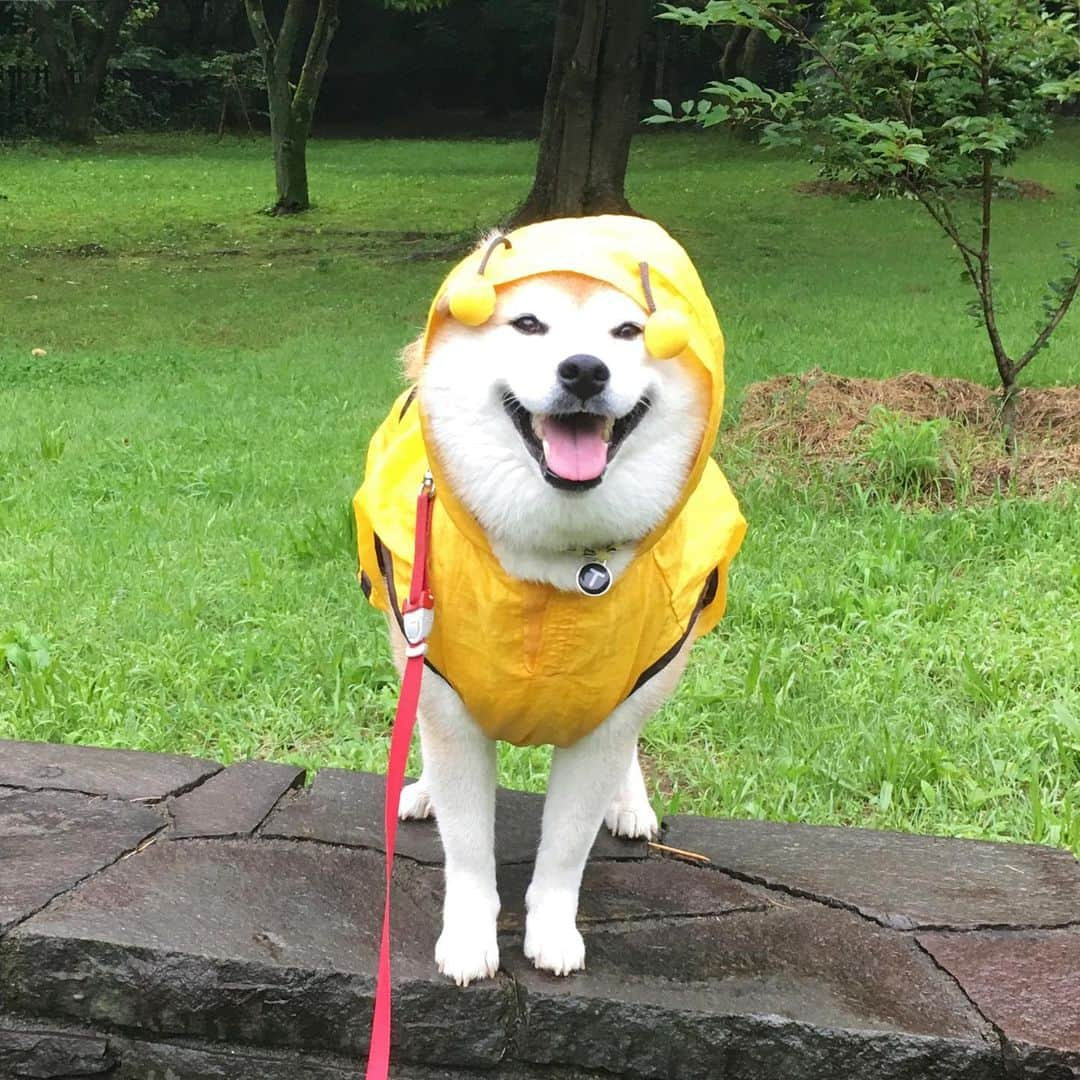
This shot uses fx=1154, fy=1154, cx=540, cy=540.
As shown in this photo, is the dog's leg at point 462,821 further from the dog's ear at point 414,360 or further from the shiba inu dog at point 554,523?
the dog's ear at point 414,360

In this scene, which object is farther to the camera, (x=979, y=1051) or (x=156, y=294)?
(x=156, y=294)

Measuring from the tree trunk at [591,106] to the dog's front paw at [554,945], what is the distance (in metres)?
9.01

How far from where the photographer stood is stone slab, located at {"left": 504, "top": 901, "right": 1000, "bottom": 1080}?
6.88 feet

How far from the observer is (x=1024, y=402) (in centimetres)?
567

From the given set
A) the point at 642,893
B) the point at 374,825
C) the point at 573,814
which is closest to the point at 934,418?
the point at 642,893

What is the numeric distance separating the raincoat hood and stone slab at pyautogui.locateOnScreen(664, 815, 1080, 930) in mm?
1036

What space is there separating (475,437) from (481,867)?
2.93 feet

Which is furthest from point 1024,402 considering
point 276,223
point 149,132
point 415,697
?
point 149,132

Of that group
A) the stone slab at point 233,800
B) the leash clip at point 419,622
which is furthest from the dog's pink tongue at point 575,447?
the stone slab at point 233,800

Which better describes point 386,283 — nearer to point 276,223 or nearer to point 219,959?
point 276,223

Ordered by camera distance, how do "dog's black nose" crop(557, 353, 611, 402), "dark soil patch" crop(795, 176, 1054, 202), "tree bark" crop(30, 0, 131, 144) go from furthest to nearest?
"tree bark" crop(30, 0, 131, 144) → "dark soil patch" crop(795, 176, 1054, 202) → "dog's black nose" crop(557, 353, 611, 402)

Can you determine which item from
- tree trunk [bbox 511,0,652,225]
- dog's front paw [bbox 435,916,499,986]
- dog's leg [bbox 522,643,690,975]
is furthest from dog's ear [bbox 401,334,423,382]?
tree trunk [bbox 511,0,652,225]

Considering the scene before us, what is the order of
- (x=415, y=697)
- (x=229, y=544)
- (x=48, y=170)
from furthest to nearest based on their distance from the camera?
(x=48, y=170) < (x=229, y=544) < (x=415, y=697)

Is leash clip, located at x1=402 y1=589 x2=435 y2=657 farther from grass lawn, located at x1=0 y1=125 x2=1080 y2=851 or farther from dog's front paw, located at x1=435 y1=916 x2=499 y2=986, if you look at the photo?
grass lawn, located at x1=0 y1=125 x2=1080 y2=851
